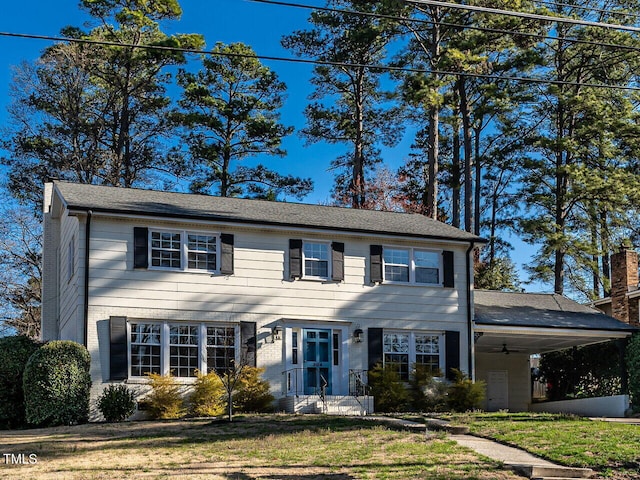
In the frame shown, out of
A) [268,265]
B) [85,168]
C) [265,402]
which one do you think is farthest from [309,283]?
[85,168]

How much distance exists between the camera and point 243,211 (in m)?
26.2

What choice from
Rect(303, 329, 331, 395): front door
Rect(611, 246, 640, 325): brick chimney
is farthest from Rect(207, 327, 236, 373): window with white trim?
Rect(611, 246, 640, 325): brick chimney

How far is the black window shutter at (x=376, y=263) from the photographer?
26242 mm

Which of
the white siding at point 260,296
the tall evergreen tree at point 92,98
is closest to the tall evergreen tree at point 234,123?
the tall evergreen tree at point 92,98

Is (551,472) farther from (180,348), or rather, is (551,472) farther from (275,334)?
(180,348)

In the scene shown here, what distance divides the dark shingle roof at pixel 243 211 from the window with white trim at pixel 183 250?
0.58 metres

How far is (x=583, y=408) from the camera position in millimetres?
28641

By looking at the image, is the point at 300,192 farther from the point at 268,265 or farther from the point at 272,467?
the point at 272,467

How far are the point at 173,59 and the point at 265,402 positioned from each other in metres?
20.1

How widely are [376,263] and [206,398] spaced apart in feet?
20.5

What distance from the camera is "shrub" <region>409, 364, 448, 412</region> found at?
25.3 m

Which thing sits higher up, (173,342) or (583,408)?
(173,342)

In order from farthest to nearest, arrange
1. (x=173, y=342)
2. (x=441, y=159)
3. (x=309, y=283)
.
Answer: (x=441, y=159) → (x=309, y=283) → (x=173, y=342)

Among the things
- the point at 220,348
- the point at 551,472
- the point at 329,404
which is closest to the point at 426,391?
the point at 329,404
